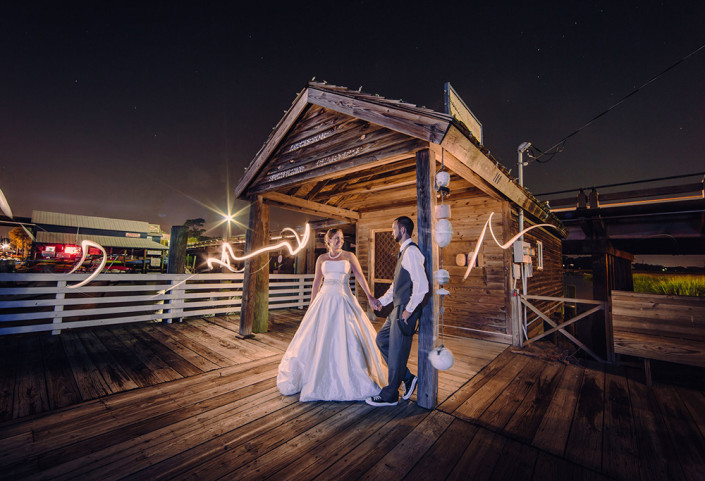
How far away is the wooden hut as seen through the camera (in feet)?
11.4

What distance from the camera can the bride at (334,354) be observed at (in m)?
3.29

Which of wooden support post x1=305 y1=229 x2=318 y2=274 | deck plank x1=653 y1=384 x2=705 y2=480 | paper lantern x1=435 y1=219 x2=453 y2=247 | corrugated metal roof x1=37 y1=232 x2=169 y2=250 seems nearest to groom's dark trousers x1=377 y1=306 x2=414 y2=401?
paper lantern x1=435 y1=219 x2=453 y2=247

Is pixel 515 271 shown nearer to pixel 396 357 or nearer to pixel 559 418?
pixel 559 418

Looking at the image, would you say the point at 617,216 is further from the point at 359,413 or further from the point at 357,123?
the point at 359,413

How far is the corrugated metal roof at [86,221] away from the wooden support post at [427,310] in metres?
49.1

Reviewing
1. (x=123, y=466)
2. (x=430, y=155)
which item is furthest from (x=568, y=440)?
(x=123, y=466)

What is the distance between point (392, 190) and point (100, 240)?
4574 cm

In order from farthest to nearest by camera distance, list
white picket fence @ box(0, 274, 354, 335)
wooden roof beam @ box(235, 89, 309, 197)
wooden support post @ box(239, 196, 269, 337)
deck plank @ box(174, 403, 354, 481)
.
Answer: wooden support post @ box(239, 196, 269, 337)
white picket fence @ box(0, 274, 354, 335)
wooden roof beam @ box(235, 89, 309, 197)
deck plank @ box(174, 403, 354, 481)

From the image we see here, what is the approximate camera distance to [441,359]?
2.89 metres

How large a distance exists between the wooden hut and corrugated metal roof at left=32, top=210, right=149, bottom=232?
1773 inches

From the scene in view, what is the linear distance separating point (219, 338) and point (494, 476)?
5487 millimetres

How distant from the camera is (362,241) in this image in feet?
29.8

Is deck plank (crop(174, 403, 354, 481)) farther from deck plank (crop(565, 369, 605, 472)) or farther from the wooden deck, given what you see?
deck plank (crop(565, 369, 605, 472))

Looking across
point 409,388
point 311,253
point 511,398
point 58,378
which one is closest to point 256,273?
point 58,378
